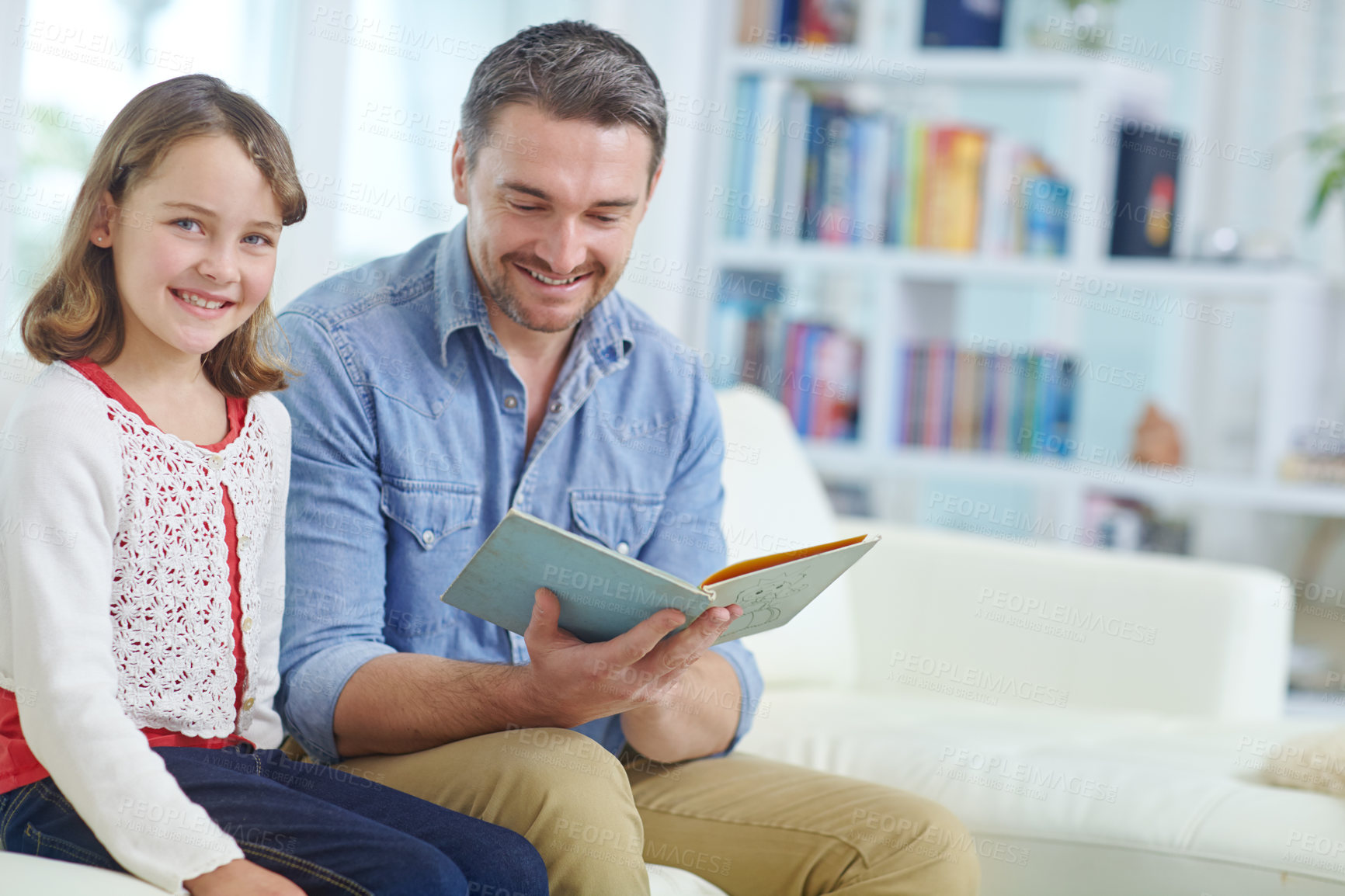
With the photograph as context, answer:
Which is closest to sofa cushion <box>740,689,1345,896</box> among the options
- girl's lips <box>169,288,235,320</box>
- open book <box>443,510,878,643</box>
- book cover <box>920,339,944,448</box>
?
open book <box>443,510,878,643</box>

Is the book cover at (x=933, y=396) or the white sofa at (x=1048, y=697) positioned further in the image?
the book cover at (x=933, y=396)

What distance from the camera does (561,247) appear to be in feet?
3.97

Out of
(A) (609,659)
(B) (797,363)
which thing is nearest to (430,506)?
(A) (609,659)

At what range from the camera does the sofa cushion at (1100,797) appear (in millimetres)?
1230

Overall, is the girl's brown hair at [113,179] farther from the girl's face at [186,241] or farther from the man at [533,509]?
the man at [533,509]

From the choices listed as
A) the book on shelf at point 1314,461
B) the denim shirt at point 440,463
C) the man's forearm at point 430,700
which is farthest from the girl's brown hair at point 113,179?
the book on shelf at point 1314,461

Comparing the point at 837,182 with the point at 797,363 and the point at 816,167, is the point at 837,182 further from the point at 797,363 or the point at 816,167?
the point at 797,363

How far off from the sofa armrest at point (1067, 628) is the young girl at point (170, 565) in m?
1.10

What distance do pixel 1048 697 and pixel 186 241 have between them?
1426 mm

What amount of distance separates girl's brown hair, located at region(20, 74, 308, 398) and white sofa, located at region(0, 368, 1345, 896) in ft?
2.86

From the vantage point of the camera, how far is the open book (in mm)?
892

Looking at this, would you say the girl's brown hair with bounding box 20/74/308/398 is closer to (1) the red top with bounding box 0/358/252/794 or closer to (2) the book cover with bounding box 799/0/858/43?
(1) the red top with bounding box 0/358/252/794

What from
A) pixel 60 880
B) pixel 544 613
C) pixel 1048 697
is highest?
pixel 544 613

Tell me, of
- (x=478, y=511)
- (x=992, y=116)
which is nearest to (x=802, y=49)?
(x=992, y=116)
